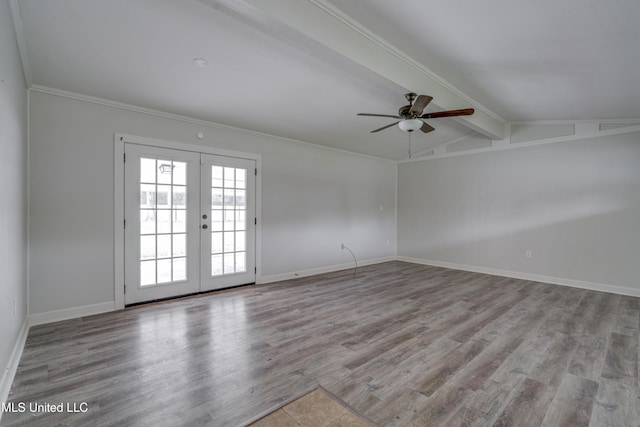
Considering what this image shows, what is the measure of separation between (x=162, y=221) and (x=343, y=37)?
324cm

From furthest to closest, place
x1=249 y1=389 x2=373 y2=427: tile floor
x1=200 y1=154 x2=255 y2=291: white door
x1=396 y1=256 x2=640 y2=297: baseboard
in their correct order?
x1=396 y1=256 x2=640 y2=297: baseboard < x1=200 y1=154 x2=255 y2=291: white door < x1=249 y1=389 x2=373 y2=427: tile floor

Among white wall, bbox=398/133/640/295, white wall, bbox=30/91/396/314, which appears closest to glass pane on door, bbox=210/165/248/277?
white wall, bbox=30/91/396/314

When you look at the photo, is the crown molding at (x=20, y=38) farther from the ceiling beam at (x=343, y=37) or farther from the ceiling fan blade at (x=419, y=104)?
the ceiling fan blade at (x=419, y=104)

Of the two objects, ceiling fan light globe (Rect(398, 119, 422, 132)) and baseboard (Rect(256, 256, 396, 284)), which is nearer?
ceiling fan light globe (Rect(398, 119, 422, 132))

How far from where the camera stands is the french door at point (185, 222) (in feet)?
12.4

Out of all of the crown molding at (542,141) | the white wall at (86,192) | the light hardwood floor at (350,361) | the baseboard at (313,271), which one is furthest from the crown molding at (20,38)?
the crown molding at (542,141)

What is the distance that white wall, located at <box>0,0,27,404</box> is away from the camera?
74.7 inches

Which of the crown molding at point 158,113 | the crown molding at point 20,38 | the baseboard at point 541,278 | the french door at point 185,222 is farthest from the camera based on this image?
the baseboard at point 541,278

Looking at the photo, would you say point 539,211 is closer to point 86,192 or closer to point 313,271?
point 313,271

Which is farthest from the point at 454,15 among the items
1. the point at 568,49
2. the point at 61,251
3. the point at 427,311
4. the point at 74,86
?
the point at 61,251

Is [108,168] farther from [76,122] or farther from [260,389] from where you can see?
[260,389]

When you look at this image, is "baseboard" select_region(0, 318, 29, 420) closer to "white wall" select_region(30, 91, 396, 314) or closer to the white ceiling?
"white wall" select_region(30, 91, 396, 314)

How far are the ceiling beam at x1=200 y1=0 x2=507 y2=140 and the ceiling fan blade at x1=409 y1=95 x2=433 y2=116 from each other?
0.20 meters

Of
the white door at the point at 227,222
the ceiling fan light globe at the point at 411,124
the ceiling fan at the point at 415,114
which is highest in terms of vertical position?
the ceiling fan at the point at 415,114
